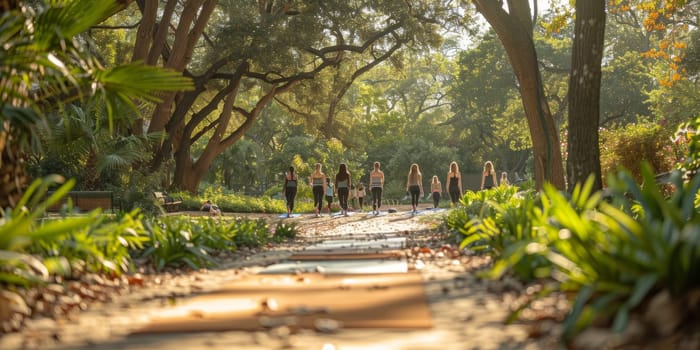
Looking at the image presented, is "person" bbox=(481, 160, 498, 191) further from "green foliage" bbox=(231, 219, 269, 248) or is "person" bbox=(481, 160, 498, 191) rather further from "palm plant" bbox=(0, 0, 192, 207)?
"palm plant" bbox=(0, 0, 192, 207)

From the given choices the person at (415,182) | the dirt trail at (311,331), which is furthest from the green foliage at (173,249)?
the person at (415,182)

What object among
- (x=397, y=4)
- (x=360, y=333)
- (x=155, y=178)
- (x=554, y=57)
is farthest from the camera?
(x=554, y=57)

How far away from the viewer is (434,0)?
2280cm

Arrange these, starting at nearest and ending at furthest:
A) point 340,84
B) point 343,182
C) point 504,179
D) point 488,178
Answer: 1. point 343,182
2. point 488,178
3. point 504,179
4. point 340,84

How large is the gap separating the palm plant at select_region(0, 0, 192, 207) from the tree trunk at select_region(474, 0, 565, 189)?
7450 millimetres

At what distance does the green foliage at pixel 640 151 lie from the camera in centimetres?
1525

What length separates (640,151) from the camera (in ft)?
50.6

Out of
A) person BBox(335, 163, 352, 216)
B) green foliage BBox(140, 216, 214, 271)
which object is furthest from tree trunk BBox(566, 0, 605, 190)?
person BBox(335, 163, 352, 216)

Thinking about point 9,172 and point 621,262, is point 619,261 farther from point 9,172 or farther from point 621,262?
point 9,172

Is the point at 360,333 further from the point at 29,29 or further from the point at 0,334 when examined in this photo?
the point at 29,29

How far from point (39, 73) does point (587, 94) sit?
251 inches

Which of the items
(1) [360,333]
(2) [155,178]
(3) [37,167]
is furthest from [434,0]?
(1) [360,333]

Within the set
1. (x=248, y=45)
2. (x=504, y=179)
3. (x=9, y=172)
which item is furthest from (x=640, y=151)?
(x=9, y=172)

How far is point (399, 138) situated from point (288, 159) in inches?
318
